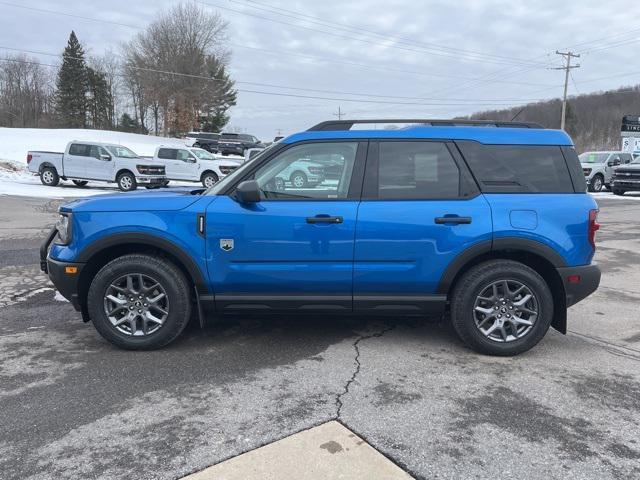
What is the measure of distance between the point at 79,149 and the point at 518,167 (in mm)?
20534

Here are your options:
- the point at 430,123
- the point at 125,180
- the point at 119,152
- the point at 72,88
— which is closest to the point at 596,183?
the point at 125,180

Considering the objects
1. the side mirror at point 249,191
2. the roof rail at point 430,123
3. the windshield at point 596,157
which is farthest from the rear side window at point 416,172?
the windshield at point 596,157

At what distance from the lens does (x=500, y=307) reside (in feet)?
13.4

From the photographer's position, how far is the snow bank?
3328 centimetres

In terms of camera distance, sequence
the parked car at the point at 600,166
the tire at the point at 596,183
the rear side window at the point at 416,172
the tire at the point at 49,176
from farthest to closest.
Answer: the tire at the point at 596,183 → the parked car at the point at 600,166 → the tire at the point at 49,176 → the rear side window at the point at 416,172

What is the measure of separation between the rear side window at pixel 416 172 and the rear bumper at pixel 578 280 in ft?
3.54

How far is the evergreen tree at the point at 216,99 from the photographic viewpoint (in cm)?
6153

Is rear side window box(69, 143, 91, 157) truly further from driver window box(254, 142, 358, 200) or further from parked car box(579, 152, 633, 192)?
parked car box(579, 152, 633, 192)

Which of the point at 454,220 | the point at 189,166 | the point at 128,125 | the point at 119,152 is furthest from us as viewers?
the point at 128,125

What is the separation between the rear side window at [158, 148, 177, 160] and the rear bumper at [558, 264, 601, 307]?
20212mm

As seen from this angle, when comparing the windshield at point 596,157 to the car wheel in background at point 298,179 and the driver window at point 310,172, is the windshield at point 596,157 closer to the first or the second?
the driver window at point 310,172

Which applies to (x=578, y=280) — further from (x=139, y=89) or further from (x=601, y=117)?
(x=601, y=117)

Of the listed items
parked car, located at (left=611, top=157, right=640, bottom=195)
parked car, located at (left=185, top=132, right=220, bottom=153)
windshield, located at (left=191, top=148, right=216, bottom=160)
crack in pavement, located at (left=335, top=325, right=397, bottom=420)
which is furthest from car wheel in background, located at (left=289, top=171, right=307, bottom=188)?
parked car, located at (left=185, top=132, right=220, bottom=153)

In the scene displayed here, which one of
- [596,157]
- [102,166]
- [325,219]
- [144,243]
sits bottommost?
[144,243]
